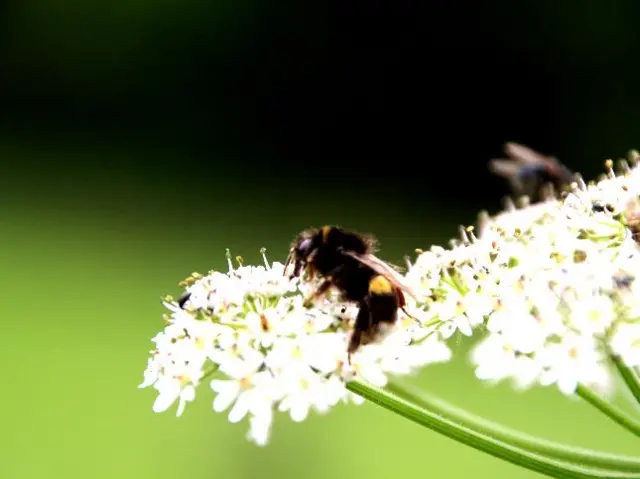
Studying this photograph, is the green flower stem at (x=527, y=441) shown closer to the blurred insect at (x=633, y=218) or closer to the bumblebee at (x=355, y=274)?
the bumblebee at (x=355, y=274)

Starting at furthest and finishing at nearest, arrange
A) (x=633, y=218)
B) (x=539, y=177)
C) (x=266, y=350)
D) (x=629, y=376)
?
(x=539, y=177) < (x=633, y=218) < (x=266, y=350) < (x=629, y=376)

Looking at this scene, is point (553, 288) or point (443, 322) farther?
point (443, 322)

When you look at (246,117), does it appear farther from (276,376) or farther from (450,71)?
(276,376)

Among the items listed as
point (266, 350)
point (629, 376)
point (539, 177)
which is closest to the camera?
point (629, 376)

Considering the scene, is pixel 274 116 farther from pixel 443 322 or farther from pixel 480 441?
pixel 480 441

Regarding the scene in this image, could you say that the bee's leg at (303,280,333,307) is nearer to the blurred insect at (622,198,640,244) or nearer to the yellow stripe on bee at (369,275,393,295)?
the yellow stripe on bee at (369,275,393,295)

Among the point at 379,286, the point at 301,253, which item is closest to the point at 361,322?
the point at 379,286
